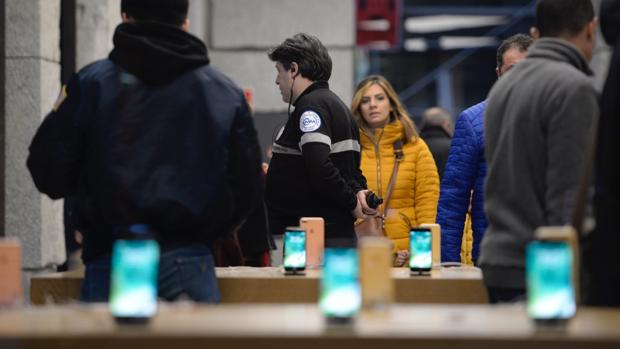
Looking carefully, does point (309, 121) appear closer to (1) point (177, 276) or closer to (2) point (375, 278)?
(1) point (177, 276)

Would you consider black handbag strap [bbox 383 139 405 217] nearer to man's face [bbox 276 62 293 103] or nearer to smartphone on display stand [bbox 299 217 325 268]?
man's face [bbox 276 62 293 103]

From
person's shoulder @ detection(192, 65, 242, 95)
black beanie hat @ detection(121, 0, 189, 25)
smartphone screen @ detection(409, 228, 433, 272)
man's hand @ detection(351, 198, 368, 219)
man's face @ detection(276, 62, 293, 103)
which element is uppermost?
black beanie hat @ detection(121, 0, 189, 25)

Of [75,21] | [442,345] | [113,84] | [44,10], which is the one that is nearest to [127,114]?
[113,84]

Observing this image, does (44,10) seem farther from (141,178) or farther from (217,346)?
(217,346)

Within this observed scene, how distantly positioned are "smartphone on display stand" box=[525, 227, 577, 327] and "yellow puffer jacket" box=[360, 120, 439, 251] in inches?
156

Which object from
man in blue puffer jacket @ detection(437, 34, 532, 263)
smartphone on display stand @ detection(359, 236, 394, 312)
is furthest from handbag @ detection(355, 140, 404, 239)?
smartphone on display stand @ detection(359, 236, 394, 312)

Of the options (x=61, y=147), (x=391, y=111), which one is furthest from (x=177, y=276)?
(x=391, y=111)

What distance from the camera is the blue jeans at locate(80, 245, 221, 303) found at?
16.7ft

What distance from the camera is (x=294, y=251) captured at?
6.32 meters

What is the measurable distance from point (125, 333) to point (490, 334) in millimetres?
993

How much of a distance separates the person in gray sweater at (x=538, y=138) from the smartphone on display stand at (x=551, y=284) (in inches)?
27.0

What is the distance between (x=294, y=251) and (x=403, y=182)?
2.08 meters

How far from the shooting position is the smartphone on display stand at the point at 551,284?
13.7ft

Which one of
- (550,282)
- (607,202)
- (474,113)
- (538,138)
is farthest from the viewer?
(474,113)
